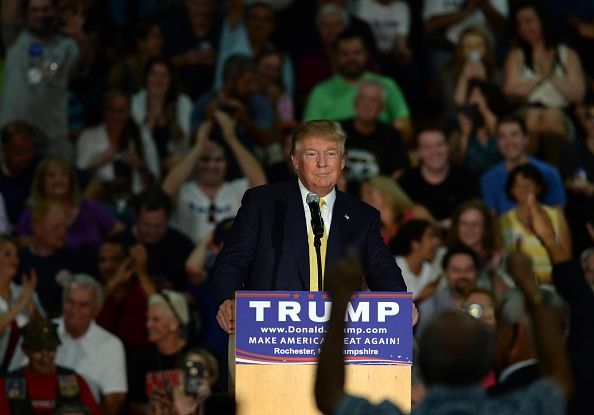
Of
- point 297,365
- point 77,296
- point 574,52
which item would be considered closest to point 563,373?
point 297,365

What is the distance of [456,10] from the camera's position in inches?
493

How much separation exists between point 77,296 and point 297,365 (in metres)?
4.29

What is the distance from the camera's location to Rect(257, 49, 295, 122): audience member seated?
11602 millimetres

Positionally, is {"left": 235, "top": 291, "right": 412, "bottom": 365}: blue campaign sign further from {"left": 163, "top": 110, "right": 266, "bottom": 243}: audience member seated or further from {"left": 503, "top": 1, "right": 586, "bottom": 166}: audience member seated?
{"left": 503, "top": 1, "right": 586, "bottom": 166}: audience member seated

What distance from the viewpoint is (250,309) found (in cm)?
508

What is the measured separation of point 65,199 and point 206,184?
1.01m

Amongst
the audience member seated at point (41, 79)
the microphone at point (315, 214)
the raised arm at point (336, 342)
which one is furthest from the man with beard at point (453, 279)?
the raised arm at point (336, 342)

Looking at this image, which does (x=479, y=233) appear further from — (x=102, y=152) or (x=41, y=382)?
(x=41, y=382)

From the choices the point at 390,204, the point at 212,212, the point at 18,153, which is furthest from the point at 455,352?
the point at 18,153

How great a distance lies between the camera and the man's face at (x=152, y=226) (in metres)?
10.1

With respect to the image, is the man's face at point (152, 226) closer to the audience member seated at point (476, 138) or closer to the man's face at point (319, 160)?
the audience member seated at point (476, 138)

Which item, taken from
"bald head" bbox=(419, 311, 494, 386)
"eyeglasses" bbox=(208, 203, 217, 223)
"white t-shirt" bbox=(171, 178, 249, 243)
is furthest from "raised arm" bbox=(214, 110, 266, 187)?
"bald head" bbox=(419, 311, 494, 386)

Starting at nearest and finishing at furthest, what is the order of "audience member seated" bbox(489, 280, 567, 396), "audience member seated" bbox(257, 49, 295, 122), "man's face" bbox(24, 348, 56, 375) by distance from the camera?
"audience member seated" bbox(489, 280, 567, 396) → "man's face" bbox(24, 348, 56, 375) → "audience member seated" bbox(257, 49, 295, 122)

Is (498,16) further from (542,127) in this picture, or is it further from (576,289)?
(576,289)
